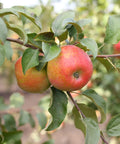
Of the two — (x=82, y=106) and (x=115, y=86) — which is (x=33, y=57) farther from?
(x=115, y=86)

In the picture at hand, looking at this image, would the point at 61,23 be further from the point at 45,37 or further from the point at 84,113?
the point at 84,113

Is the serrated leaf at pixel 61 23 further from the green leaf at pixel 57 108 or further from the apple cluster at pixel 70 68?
the green leaf at pixel 57 108

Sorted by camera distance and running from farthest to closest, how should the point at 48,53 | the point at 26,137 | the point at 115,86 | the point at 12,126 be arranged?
1. the point at 26,137
2. the point at 115,86
3. the point at 12,126
4. the point at 48,53

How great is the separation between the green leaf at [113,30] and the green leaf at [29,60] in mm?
254

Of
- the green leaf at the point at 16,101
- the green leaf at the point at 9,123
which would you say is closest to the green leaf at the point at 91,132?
the green leaf at the point at 9,123

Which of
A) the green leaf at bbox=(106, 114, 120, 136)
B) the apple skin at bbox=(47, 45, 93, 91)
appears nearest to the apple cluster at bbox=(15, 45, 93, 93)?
the apple skin at bbox=(47, 45, 93, 91)

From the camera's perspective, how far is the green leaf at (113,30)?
0.73 metres

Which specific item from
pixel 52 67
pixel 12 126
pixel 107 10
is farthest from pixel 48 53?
pixel 107 10

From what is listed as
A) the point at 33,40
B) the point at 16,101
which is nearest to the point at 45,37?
the point at 33,40

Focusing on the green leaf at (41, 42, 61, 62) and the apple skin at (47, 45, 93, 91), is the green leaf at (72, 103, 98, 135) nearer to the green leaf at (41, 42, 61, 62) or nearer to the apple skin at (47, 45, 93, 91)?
the apple skin at (47, 45, 93, 91)

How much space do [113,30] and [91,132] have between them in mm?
341

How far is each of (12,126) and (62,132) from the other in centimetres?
268

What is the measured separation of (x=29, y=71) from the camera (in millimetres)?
702

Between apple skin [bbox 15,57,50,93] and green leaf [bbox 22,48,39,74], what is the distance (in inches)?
2.4
